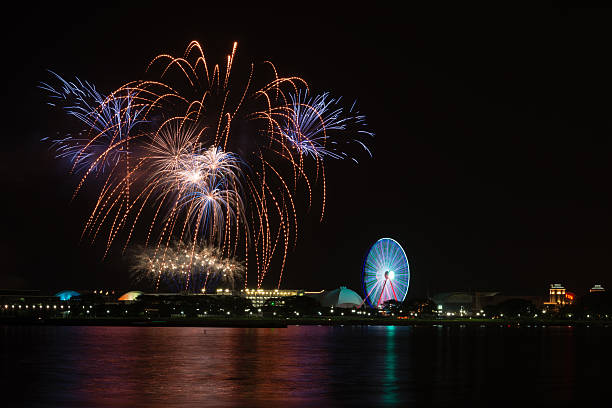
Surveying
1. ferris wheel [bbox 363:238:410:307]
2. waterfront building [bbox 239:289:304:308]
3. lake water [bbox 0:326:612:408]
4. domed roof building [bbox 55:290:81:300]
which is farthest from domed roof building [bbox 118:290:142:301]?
lake water [bbox 0:326:612:408]

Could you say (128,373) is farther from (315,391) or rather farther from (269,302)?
(269,302)

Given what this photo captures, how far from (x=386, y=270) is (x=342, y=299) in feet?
166

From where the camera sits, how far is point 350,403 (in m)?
28.9

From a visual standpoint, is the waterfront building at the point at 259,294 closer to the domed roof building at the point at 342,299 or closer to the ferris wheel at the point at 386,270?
the domed roof building at the point at 342,299

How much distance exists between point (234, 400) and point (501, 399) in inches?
421

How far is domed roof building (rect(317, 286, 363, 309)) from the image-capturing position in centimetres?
17200

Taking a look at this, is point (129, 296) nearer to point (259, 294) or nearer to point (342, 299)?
point (259, 294)

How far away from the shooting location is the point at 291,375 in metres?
38.2

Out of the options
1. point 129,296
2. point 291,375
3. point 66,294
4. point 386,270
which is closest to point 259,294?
point 129,296

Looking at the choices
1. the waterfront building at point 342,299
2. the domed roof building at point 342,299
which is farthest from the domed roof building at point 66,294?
the domed roof building at point 342,299

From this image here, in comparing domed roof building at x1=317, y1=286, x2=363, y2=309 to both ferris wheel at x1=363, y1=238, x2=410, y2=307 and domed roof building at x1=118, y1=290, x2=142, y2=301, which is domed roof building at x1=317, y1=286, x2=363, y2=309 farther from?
ferris wheel at x1=363, y1=238, x2=410, y2=307

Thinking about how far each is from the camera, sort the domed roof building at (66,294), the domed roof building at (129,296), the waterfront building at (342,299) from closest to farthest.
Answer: the domed roof building at (129,296)
the waterfront building at (342,299)
the domed roof building at (66,294)

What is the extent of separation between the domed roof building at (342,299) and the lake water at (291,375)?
4365 inches

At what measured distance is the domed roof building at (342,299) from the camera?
172000 mm
